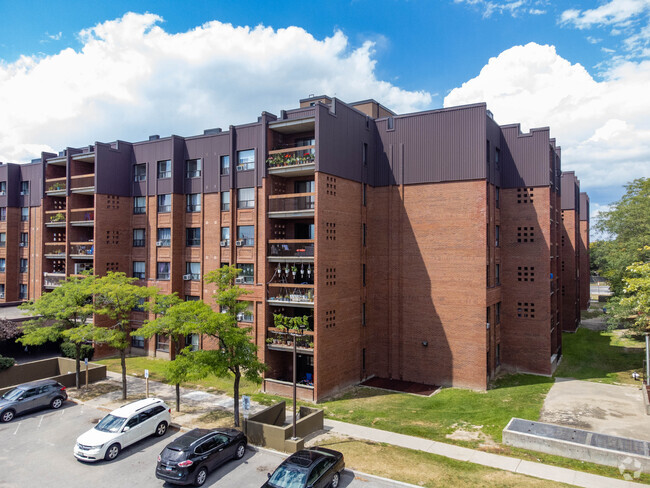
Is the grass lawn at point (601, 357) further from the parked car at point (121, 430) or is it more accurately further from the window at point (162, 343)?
the window at point (162, 343)

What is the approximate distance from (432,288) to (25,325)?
29.2 m

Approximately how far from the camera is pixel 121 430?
20078 mm

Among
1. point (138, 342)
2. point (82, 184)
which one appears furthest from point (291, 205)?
point (82, 184)

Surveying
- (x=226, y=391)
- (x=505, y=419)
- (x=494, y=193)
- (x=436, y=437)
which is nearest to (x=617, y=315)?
(x=494, y=193)

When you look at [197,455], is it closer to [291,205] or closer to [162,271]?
[291,205]

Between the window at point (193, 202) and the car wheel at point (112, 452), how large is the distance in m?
21.3

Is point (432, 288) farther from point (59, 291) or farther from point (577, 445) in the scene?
point (59, 291)

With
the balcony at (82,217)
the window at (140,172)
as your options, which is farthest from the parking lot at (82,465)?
the window at (140,172)

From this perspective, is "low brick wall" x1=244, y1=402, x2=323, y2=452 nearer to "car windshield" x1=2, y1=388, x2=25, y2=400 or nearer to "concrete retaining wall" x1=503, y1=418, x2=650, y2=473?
"concrete retaining wall" x1=503, y1=418, x2=650, y2=473

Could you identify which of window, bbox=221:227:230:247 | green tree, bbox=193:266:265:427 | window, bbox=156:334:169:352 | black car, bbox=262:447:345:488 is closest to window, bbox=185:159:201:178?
window, bbox=221:227:230:247

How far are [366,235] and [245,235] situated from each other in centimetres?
929

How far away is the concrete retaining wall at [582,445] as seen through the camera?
1833 centimetres

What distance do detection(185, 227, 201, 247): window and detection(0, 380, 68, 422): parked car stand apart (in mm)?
14756

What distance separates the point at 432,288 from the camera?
31.6 metres
